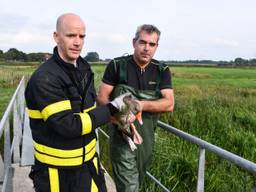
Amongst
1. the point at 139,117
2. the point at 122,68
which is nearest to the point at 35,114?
the point at 139,117

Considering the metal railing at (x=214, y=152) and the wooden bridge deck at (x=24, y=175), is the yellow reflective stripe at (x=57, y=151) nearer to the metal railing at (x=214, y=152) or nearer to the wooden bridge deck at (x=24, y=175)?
the metal railing at (x=214, y=152)

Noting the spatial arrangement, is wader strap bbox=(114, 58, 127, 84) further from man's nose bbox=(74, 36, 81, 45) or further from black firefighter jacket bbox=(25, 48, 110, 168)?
man's nose bbox=(74, 36, 81, 45)

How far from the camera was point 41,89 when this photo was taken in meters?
2.26

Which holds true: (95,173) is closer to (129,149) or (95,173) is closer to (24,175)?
(129,149)

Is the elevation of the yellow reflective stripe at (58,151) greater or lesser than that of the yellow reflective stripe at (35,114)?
lesser

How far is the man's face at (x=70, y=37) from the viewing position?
7.70 ft

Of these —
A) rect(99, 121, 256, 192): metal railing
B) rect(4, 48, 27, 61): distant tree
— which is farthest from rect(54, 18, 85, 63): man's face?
rect(4, 48, 27, 61): distant tree

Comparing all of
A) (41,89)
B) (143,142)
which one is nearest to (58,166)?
(41,89)

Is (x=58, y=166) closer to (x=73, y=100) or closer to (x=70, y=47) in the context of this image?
(x=73, y=100)

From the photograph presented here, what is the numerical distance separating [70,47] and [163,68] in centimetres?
108

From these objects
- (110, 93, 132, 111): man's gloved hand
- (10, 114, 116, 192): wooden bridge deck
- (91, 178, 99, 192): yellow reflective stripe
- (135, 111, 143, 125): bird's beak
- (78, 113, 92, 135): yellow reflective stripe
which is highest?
(110, 93, 132, 111): man's gloved hand

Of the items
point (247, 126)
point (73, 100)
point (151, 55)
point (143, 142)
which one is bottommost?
point (247, 126)

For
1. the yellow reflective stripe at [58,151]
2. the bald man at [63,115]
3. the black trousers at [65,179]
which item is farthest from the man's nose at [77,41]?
the black trousers at [65,179]

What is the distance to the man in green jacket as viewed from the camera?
3.15 meters
